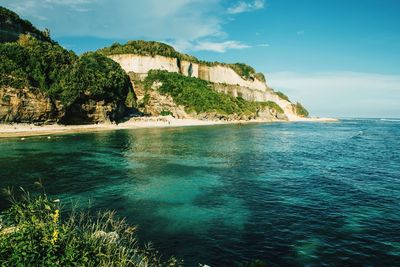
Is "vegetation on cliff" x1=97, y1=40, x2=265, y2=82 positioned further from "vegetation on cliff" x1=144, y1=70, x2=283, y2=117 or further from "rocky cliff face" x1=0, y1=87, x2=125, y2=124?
"rocky cliff face" x1=0, y1=87, x2=125, y2=124

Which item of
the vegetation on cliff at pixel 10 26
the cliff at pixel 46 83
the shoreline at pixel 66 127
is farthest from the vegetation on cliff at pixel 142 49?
the vegetation on cliff at pixel 10 26

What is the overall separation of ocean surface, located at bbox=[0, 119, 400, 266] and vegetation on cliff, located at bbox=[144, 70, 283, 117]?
9815cm

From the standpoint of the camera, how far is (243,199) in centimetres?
2195

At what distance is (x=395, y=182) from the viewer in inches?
1058

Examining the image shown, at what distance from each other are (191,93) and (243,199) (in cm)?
12404

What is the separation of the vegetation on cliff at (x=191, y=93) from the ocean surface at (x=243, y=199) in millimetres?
98153

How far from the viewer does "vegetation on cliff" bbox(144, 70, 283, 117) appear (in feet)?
A: 457

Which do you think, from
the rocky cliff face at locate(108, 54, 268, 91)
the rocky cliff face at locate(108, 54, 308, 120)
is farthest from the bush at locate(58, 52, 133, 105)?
the rocky cliff face at locate(108, 54, 268, 91)

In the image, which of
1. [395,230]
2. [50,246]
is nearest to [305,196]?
[395,230]

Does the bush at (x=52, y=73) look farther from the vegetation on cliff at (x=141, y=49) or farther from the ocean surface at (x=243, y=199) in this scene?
the vegetation on cliff at (x=141, y=49)

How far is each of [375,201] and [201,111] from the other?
118748 mm

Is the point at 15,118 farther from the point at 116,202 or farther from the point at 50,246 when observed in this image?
the point at 50,246

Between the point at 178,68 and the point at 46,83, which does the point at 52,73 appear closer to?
the point at 46,83

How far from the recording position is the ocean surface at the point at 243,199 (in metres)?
14.2
